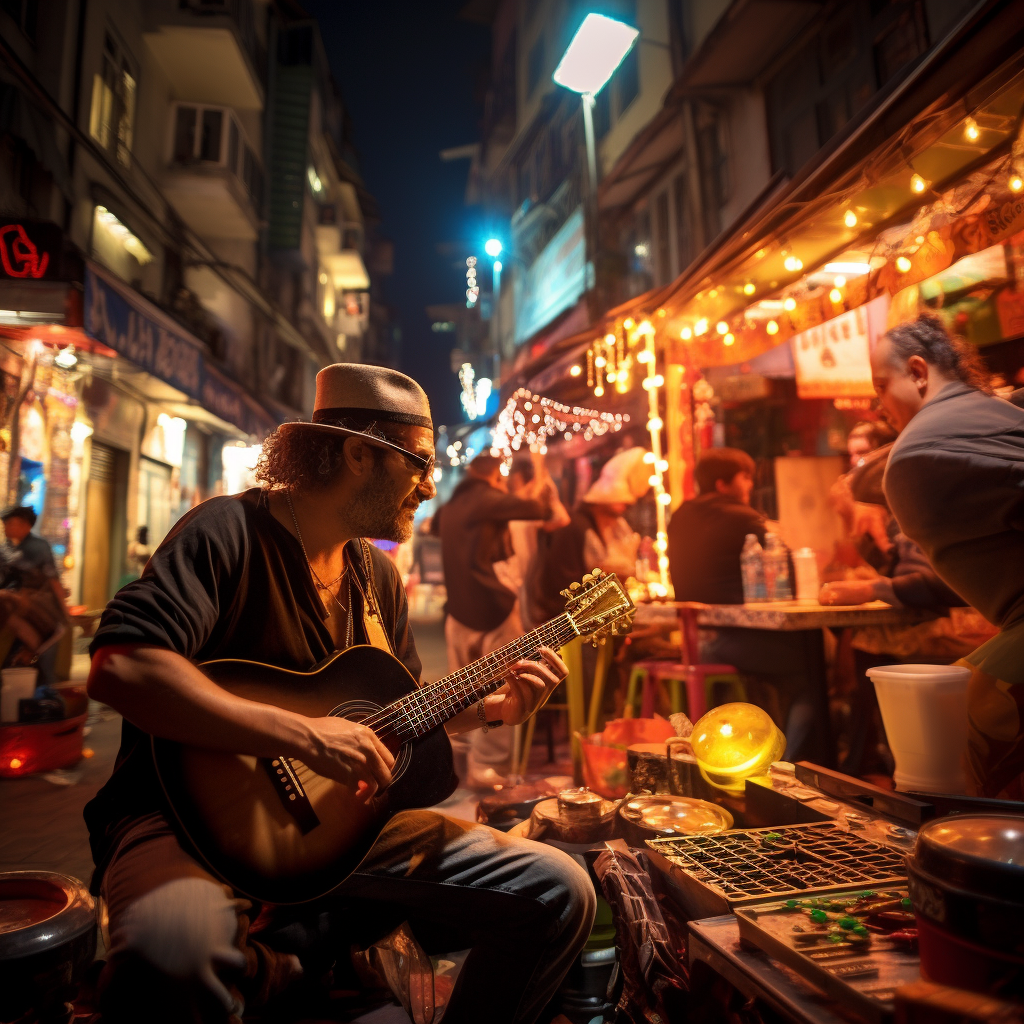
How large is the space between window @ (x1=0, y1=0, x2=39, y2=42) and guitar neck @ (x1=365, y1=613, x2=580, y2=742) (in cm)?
1069

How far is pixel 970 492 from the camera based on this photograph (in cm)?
265

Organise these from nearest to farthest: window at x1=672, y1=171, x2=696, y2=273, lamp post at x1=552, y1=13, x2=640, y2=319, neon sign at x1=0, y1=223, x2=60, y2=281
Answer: neon sign at x1=0, y1=223, x2=60, y2=281 → lamp post at x1=552, y1=13, x2=640, y2=319 → window at x1=672, y1=171, x2=696, y2=273

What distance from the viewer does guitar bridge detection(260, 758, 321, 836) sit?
183 cm

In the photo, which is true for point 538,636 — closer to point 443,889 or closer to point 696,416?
point 443,889

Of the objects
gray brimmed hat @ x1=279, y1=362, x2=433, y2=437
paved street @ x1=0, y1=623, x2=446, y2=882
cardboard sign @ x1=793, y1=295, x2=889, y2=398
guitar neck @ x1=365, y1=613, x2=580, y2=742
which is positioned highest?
cardboard sign @ x1=793, y1=295, x2=889, y2=398

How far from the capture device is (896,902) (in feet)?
5.56

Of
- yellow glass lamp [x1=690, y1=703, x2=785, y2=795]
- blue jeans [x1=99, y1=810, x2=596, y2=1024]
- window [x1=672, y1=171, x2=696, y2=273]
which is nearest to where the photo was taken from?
blue jeans [x1=99, y1=810, x2=596, y2=1024]

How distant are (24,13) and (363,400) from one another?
1067 centimetres

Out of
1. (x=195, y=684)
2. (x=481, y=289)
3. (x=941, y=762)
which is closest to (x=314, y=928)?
(x=195, y=684)

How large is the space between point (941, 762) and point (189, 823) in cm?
242

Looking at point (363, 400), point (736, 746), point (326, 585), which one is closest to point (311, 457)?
point (363, 400)

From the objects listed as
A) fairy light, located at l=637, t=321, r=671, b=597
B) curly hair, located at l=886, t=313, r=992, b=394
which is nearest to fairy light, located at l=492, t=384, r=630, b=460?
fairy light, located at l=637, t=321, r=671, b=597

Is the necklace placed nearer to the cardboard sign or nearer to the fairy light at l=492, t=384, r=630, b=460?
the cardboard sign

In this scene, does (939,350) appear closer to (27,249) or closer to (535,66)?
(27,249)
